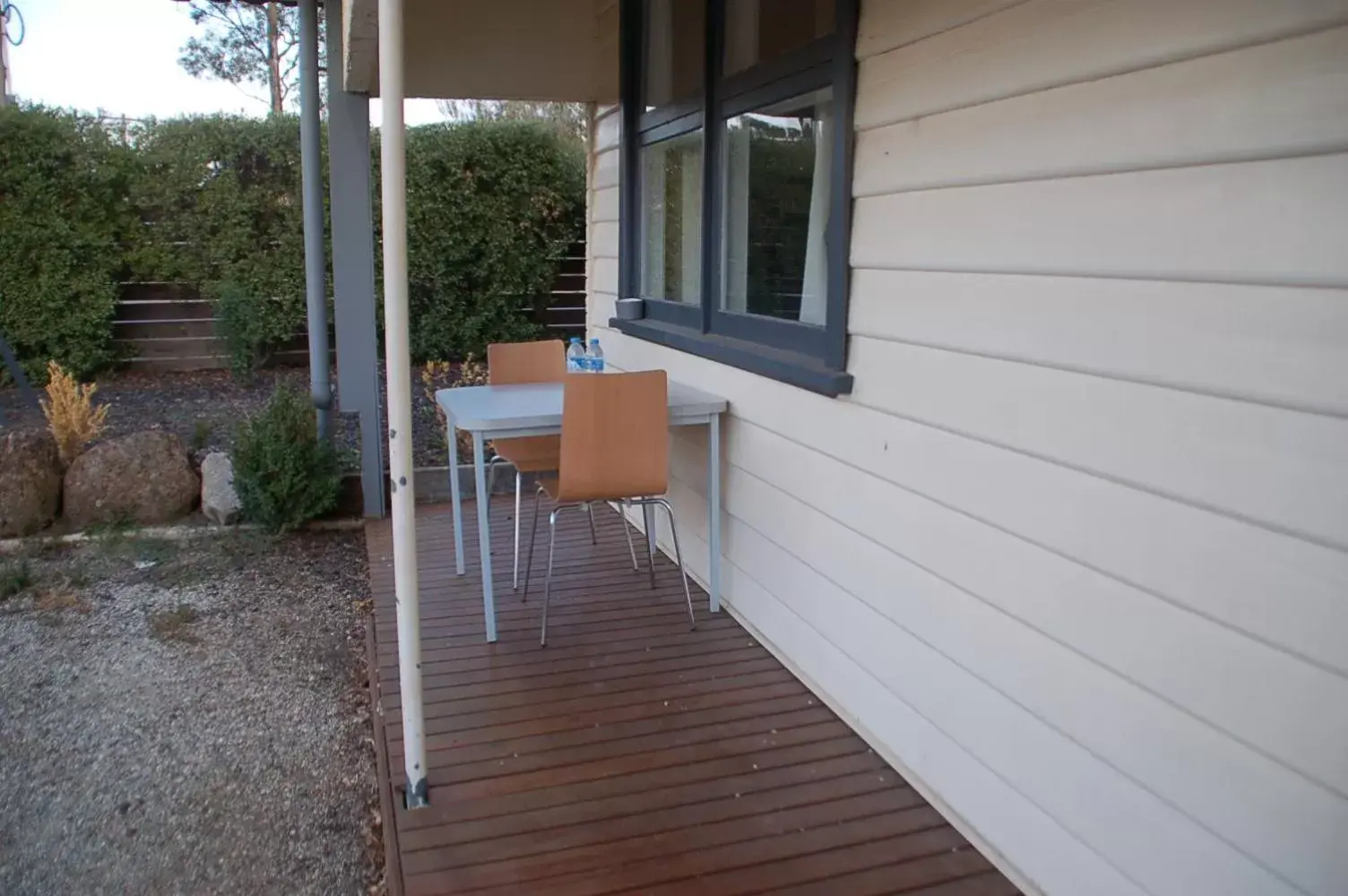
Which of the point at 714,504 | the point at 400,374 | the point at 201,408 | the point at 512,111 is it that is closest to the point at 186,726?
the point at 400,374

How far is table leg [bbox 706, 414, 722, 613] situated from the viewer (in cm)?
317

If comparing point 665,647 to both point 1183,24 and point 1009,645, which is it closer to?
point 1009,645

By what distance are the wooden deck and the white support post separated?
0.19 m

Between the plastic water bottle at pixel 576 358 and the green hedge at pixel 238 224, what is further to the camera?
the green hedge at pixel 238 224

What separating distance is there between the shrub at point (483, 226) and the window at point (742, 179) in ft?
12.0

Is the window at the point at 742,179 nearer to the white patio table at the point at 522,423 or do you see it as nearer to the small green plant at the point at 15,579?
the white patio table at the point at 522,423

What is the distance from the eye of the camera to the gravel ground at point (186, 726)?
7.11ft

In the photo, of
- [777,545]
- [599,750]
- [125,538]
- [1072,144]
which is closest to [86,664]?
[125,538]

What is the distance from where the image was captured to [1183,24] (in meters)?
1.43

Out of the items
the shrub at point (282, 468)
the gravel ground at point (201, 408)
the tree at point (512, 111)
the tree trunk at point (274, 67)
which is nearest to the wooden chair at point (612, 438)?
the shrub at point (282, 468)

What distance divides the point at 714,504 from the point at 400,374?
1.46 metres

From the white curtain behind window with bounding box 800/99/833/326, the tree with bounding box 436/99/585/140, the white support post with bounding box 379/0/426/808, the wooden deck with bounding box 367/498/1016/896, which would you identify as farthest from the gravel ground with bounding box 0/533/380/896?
the tree with bounding box 436/99/585/140

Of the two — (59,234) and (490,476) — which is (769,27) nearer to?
(490,476)

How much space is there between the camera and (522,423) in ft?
9.77
